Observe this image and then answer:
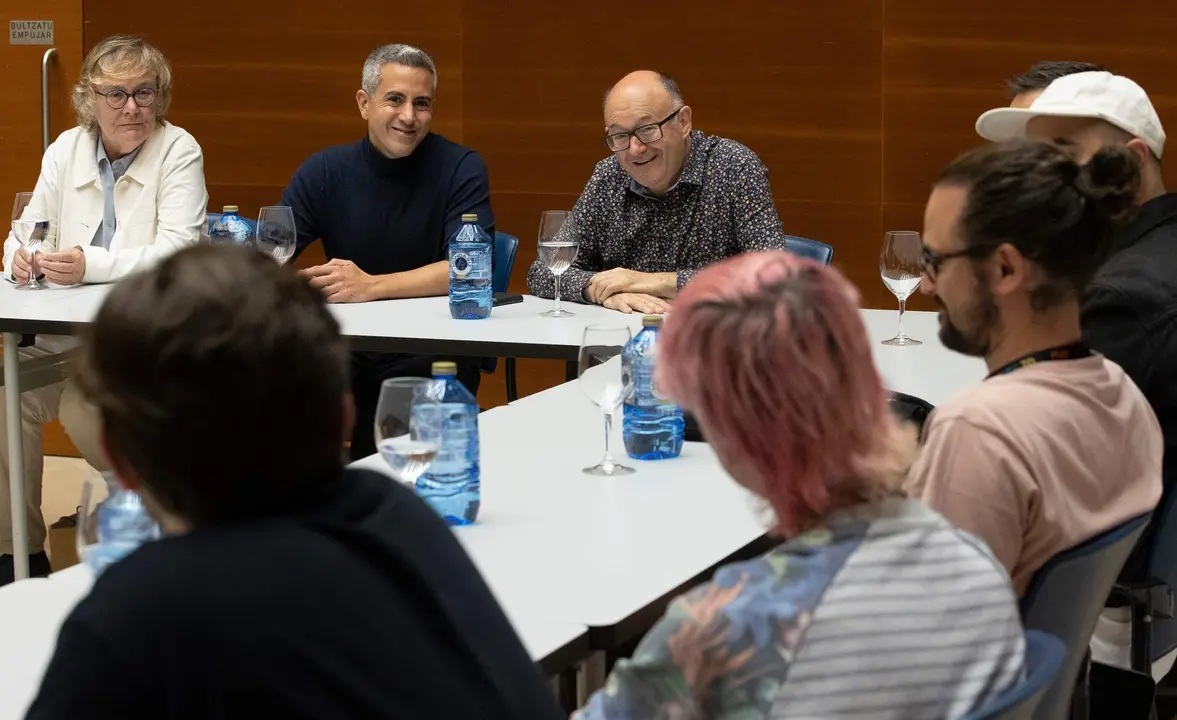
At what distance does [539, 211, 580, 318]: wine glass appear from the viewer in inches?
145

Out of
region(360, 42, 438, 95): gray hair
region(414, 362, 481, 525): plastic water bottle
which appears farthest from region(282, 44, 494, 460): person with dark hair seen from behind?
region(414, 362, 481, 525): plastic water bottle

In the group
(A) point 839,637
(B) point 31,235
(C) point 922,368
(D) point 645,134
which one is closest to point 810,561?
(A) point 839,637

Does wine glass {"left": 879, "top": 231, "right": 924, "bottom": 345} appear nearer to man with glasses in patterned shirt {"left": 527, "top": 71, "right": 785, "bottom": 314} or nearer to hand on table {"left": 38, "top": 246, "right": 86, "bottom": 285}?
man with glasses in patterned shirt {"left": 527, "top": 71, "right": 785, "bottom": 314}

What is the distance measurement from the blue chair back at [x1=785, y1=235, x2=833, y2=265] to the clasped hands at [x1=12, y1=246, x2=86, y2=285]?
1.90m

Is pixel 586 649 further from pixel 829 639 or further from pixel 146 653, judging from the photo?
pixel 146 653

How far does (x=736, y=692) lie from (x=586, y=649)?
45 centimetres

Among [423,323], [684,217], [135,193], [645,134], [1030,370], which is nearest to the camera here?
[1030,370]

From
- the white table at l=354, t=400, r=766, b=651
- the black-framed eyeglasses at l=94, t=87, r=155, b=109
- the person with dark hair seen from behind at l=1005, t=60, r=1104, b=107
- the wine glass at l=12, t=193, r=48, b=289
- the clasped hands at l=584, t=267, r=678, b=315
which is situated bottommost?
the white table at l=354, t=400, r=766, b=651

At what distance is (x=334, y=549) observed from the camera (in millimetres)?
1072

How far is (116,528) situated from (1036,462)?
3.29 ft

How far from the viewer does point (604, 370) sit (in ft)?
7.38

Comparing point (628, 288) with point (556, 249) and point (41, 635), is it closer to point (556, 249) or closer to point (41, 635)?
point (556, 249)

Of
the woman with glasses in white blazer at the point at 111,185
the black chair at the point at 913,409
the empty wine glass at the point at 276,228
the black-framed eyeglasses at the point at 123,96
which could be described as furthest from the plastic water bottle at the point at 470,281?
the black chair at the point at 913,409

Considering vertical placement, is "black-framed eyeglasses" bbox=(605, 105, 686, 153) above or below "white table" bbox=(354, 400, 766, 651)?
above
